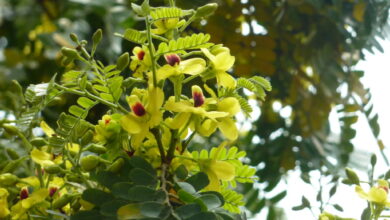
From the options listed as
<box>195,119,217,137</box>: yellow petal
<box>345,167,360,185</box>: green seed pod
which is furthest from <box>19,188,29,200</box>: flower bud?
<box>345,167,360,185</box>: green seed pod

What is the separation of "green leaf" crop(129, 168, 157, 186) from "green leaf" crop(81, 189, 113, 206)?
4cm

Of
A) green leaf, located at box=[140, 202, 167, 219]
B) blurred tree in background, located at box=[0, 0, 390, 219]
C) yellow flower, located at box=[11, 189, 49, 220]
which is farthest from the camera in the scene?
blurred tree in background, located at box=[0, 0, 390, 219]

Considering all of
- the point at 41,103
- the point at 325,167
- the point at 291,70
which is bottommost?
the point at 325,167

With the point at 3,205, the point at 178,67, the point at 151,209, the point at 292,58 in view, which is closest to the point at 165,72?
the point at 178,67

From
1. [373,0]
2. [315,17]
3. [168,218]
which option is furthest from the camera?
[315,17]

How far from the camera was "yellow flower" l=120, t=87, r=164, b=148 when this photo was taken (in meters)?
0.53

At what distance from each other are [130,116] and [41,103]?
89mm

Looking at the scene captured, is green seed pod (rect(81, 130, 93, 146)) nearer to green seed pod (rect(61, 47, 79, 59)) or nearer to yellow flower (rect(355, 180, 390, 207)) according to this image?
green seed pod (rect(61, 47, 79, 59))

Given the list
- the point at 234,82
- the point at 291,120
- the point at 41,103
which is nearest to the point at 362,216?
the point at 234,82

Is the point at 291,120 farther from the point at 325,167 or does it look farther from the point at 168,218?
the point at 168,218

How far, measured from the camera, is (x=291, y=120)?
123cm

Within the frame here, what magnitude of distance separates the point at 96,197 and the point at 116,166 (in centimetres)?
3

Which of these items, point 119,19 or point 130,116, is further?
point 119,19

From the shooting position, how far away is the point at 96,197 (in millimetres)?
550
